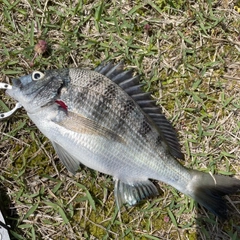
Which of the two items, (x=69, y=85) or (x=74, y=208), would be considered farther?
(x=74, y=208)

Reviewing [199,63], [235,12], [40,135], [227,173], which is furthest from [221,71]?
[40,135]

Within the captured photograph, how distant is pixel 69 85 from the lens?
3.72m

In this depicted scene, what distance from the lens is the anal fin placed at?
3922 millimetres

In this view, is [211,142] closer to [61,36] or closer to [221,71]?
[221,71]

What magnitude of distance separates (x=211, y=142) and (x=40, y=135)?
5.20ft

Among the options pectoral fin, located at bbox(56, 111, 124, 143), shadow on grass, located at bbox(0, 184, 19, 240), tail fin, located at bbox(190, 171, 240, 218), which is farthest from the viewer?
shadow on grass, located at bbox(0, 184, 19, 240)

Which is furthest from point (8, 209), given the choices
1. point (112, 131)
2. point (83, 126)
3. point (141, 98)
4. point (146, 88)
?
point (146, 88)

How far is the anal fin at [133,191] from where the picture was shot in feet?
12.9

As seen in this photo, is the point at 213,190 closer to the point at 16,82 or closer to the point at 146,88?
the point at 146,88

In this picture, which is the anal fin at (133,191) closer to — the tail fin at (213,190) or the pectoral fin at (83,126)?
the tail fin at (213,190)

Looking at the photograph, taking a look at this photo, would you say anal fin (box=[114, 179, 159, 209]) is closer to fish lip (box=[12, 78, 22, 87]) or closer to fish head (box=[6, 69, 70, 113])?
fish head (box=[6, 69, 70, 113])

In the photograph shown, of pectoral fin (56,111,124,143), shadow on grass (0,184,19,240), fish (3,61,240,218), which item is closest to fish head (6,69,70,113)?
fish (3,61,240,218)

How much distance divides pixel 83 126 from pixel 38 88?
488 mm

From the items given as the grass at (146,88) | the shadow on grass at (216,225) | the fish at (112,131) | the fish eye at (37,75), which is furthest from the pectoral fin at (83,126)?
the shadow on grass at (216,225)
